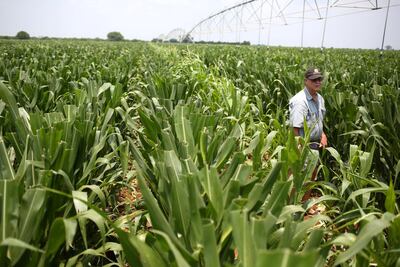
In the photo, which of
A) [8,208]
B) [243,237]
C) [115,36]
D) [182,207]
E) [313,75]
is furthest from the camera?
[115,36]

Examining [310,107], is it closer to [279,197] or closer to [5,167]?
[279,197]

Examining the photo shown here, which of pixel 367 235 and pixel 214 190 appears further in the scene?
pixel 214 190

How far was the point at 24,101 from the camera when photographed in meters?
3.26

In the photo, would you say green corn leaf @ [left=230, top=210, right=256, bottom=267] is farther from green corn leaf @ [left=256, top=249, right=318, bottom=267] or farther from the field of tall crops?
green corn leaf @ [left=256, top=249, right=318, bottom=267]

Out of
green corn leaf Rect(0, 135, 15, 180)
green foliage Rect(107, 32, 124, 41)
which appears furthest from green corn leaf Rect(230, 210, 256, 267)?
green foliage Rect(107, 32, 124, 41)

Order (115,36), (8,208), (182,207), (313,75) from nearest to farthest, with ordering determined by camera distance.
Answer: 1. (8,208)
2. (182,207)
3. (313,75)
4. (115,36)

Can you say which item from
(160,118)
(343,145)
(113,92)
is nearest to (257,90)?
(343,145)

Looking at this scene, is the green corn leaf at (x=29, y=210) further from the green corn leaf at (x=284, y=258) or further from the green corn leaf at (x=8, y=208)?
the green corn leaf at (x=284, y=258)

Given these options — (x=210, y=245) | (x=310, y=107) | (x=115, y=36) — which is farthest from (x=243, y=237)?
(x=115, y=36)

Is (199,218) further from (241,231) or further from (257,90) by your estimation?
(257,90)

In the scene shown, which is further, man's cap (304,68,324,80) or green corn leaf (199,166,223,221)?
man's cap (304,68,324,80)

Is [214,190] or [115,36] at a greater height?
[115,36]

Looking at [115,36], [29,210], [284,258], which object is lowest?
[29,210]

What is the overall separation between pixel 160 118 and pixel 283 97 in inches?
103
